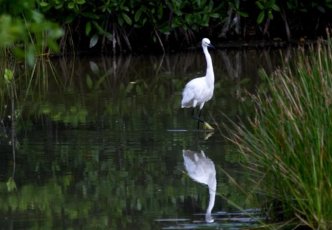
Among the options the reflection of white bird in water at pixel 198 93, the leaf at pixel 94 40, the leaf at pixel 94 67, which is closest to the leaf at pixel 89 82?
the leaf at pixel 94 67

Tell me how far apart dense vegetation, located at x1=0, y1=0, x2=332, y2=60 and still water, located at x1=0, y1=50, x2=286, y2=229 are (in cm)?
382

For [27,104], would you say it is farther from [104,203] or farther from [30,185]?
[104,203]

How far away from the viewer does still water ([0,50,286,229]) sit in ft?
20.6

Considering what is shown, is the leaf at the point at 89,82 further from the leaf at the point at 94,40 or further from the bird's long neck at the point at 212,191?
the bird's long neck at the point at 212,191

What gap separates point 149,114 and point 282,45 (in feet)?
31.3

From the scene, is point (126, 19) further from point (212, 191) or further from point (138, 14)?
point (212, 191)

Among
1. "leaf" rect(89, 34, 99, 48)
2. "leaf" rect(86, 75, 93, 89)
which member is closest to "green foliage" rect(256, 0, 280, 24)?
"leaf" rect(89, 34, 99, 48)

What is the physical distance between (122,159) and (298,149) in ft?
11.9

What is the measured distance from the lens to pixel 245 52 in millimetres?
18891

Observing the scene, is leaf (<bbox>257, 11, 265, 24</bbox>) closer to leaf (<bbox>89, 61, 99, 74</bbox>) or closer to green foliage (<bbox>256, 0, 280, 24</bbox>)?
green foliage (<bbox>256, 0, 280, 24</bbox>)

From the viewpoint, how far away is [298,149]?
484cm

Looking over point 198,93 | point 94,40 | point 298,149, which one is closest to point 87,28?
point 94,40

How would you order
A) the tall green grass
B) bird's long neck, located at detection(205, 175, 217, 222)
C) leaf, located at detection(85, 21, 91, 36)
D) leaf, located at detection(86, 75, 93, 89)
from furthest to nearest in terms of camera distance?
1. leaf, located at detection(85, 21, 91, 36)
2. leaf, located at detection(86, 75, 93, 89)
3. bird's long neck, located at detection(205, 175, 217, 222)
4. the tall green grass

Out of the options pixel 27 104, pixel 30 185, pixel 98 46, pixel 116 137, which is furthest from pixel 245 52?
pixel 30 185
